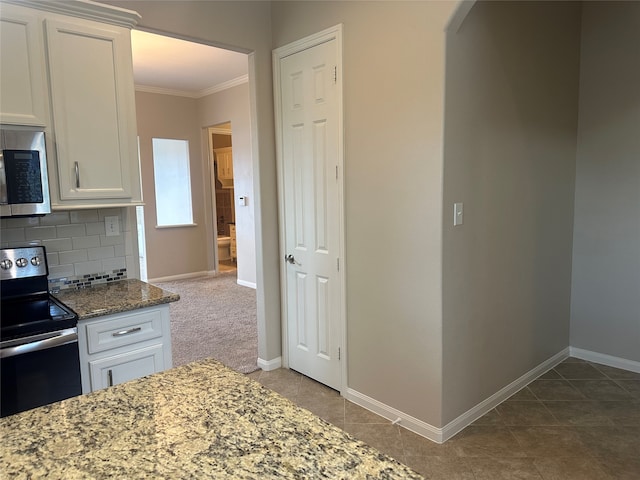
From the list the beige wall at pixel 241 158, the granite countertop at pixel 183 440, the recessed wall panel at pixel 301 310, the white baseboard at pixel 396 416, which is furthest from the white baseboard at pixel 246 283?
the granite countertop at pixel 183 440

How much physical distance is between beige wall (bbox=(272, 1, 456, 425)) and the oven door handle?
61.4 inches

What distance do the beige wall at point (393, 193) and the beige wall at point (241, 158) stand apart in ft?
10.6

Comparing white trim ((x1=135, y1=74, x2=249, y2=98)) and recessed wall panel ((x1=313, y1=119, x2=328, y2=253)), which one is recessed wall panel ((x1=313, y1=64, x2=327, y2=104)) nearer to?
recessed wall panel ((x1=313, y1=119, x2=328, y2=253))

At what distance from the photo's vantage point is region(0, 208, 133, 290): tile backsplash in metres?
2.29

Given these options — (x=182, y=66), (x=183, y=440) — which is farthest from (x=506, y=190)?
(x=182, y=66)

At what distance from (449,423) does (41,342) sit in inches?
81.0

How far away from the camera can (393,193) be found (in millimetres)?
2479

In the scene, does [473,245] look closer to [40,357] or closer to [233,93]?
[40,357]

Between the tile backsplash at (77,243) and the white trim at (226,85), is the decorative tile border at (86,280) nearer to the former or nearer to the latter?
the tile backsplash at (77,243)

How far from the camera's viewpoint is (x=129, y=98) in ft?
7.72

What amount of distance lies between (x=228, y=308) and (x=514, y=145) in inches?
141

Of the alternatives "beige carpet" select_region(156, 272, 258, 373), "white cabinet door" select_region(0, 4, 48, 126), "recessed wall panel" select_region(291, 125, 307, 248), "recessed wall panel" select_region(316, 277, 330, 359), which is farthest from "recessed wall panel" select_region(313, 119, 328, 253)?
"white cabinet door" select_region(0, 4, 48, 126)

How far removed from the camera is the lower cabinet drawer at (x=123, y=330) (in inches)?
79.0

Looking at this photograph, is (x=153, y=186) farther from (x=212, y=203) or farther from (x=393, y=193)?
(x=393, y=193)
